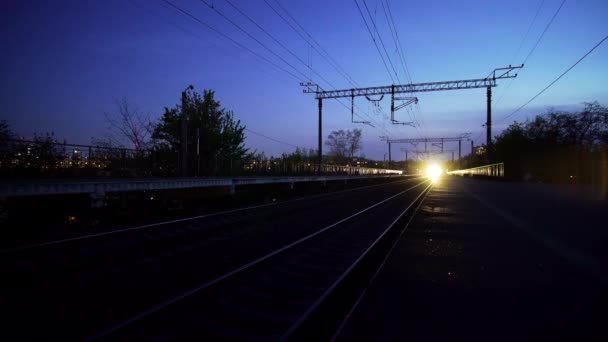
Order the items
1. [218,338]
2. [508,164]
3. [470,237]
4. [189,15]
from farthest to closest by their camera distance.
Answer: [508,164] < [189,15] < [470,237] < [218,338]

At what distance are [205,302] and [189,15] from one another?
12.6 meters

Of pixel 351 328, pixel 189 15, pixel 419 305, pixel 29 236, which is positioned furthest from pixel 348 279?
pixel 189 15

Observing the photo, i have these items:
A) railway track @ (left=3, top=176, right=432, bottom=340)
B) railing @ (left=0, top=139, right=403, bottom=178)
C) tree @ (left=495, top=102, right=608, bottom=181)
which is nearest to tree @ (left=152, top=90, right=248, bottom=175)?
railing @ (left=0, top=139, right=403, bottom=178)

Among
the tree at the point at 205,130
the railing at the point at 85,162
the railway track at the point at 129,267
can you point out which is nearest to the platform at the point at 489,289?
the railway track at the point at 129,267

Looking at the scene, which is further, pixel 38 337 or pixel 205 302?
pixel 205 302

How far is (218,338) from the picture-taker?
14.9ft

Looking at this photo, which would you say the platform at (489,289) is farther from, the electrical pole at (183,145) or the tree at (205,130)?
the tree at (205,130)

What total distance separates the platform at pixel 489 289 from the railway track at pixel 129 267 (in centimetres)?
185

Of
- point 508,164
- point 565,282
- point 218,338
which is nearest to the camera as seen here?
point 218,338

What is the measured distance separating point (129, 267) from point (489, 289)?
6.60m

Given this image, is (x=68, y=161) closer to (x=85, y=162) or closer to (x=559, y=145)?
(x=85, y=162)

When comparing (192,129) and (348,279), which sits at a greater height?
(192,129)

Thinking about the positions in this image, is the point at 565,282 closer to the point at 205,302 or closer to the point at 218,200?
the point at 205,302

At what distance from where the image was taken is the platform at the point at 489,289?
15.4 ft
